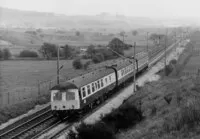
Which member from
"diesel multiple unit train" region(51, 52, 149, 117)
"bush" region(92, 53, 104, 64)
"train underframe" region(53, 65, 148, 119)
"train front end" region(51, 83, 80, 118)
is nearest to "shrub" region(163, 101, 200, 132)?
"train front end" region(51, 83, 80, 118)

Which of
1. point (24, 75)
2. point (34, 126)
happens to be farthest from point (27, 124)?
point (24, 75)

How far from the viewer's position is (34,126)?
80.5ft

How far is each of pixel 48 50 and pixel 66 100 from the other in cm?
5230

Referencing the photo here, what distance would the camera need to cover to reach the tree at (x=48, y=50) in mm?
75625

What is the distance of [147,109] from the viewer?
25578mm

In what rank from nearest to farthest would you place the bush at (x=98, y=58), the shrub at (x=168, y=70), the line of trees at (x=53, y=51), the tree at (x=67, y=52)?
the shrub at (x=168, y=70) < the bush at (x=98, y=58) < the tree at (x=67, y=52) < the line of trees at (x=53, y=51)

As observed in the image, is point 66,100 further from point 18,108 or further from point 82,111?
point 18,108

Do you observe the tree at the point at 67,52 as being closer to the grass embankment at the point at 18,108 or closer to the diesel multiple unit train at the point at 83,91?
the diesel multiple unit train at the point at 83,91

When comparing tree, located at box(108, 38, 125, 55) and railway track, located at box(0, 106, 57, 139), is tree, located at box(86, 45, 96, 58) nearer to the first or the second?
tree, located at box(108, 38, 125, 55)

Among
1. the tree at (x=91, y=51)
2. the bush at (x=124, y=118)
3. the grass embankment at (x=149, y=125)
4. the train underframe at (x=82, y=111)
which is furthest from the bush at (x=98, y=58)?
the bush at (x=124, y=118)

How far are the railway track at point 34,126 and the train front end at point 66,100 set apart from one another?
2.96 ft

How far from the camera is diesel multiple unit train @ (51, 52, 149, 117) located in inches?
998

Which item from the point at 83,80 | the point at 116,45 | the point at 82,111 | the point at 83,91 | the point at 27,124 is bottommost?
the point at 27,124

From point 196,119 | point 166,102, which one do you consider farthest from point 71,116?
point 196,119
